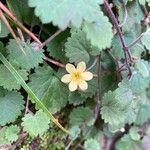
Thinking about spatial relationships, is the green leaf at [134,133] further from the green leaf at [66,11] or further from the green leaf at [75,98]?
the green leaf at [66,11]

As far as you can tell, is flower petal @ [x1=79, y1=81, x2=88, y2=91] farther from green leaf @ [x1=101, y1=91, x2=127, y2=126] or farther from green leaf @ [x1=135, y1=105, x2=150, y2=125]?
green leaf @ [x1=135, y1=105, x2=150, y2=125]

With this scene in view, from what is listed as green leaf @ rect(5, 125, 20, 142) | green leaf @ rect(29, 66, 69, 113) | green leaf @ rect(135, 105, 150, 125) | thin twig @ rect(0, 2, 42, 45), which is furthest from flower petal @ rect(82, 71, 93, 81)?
green leaf @ rect(135, 105, 150, 125)

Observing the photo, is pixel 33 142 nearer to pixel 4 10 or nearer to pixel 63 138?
pixel 63 138

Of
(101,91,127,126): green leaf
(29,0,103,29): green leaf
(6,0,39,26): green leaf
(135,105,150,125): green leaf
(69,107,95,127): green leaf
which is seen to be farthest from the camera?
(135,105,150,125): green leaf

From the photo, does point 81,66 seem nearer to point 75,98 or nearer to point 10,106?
point 75,98

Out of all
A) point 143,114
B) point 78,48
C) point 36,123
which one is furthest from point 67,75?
point 143,114
